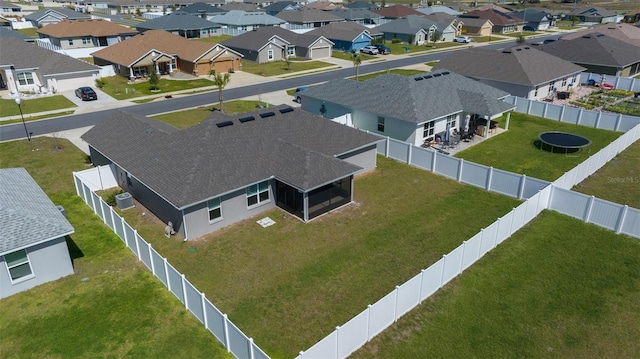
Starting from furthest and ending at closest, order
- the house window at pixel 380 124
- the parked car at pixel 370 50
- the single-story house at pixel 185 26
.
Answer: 1. the single-story house at pixel 185 26
2. the parked car at pixel 370 50
3. the house window at pixel 380 124

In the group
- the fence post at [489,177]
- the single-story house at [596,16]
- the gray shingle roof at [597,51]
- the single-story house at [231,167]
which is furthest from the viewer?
the single-story house at [596,16]

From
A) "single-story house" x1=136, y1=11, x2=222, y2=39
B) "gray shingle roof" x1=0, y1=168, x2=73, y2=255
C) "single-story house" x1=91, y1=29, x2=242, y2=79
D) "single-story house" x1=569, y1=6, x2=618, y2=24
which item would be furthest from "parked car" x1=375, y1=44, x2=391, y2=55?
"single-story house" x1=569, y1=6, x2=618, y2=24

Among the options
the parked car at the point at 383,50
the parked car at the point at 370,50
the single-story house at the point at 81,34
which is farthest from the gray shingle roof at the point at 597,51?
the single-story house at the point at 81,34

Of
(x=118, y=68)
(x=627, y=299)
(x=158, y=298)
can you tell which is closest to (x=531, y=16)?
(x=118, y=68)

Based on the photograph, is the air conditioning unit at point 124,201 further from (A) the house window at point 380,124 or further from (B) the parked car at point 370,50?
(B) the parked car at point 370,50

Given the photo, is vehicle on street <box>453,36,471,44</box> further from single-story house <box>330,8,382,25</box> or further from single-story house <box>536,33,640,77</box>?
single-story house <box>536,33,640,77</box>
